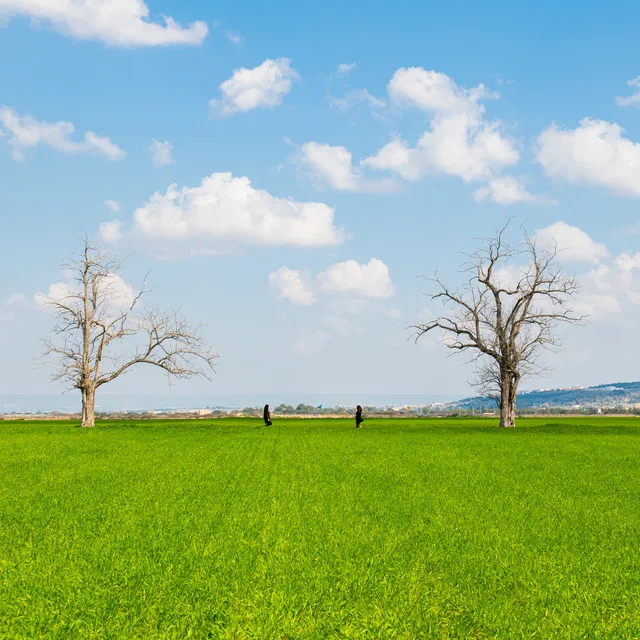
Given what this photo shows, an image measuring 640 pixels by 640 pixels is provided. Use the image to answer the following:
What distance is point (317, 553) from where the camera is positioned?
11.6 meters

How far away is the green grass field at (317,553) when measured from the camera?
8242 mm

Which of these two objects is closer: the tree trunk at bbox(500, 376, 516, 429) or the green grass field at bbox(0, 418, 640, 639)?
the green grass field at bbox(0, 418, 640, 639)

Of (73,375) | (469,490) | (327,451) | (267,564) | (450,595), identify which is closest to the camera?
(450,595)

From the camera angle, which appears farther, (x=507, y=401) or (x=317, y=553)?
(x=507, y=401)

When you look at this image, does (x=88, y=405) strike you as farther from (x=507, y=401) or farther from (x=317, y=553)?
(x=317, y=553)

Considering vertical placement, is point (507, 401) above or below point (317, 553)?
above

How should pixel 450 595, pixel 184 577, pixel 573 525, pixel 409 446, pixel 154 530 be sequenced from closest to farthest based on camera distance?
1. pixel 450 595
2. pixel 184 577
3. pixel 154 530
4. pixel 573 525
5. pixel 409 446

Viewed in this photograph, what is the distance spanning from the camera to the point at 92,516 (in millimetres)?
15039

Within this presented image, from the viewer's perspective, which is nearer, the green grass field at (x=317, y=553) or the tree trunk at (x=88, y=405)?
the green grass field at (x=317, y=553)

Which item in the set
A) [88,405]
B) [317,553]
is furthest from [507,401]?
[317,553]

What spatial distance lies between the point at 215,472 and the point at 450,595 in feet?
52.7

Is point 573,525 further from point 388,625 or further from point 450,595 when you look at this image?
point 388,625

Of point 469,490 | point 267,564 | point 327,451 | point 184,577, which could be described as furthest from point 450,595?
point 327,451

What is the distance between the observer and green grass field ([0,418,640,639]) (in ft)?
27.0
